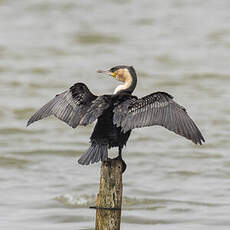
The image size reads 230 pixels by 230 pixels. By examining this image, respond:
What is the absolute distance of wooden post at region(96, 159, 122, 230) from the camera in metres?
6.35

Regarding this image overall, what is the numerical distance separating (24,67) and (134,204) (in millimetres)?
8618

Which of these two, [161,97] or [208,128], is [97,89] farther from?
[161,97]

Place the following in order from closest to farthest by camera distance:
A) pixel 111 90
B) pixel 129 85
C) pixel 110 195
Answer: pixel 110 195 → pixel 129 85 → pixel 111 90

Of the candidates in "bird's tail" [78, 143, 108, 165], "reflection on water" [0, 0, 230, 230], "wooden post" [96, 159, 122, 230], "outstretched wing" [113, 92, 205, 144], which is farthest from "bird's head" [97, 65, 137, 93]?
"reflection on water" [0, 0, 230, 230]

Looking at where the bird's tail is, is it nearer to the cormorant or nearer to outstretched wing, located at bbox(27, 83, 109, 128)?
the cormorant

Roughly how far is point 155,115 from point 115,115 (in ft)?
1.04

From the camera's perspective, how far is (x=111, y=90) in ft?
51.5

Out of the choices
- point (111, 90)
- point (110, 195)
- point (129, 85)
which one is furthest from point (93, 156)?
point (111, 90)

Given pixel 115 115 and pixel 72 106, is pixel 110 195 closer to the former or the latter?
pixel 115 115

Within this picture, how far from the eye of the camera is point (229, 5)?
2217 centimetres

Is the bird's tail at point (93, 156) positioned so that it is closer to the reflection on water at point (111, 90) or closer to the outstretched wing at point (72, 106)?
the outstretched wing at point (72, 106)

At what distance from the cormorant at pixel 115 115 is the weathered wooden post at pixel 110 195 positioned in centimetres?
15

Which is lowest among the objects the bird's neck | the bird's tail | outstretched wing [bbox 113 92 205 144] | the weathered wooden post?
the weathered wooden post

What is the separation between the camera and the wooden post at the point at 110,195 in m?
6.35
